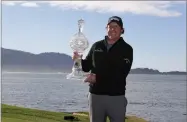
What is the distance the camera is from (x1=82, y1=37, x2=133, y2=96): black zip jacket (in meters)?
6.53

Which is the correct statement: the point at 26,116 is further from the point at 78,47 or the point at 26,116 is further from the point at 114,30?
the point at 114,30

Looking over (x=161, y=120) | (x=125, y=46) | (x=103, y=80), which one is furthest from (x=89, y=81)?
(x=161, y=120)

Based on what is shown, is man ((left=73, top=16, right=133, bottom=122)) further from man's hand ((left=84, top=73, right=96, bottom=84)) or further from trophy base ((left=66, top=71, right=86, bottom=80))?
trophy base ((left=66, top=71, right=86, bottom=80))

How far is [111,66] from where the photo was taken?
6.55m

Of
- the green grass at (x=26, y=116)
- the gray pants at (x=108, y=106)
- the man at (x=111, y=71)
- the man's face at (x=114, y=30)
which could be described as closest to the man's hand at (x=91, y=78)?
the man at (x=111, y=71)

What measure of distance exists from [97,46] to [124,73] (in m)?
0.56

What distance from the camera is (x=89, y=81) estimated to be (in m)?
6.59

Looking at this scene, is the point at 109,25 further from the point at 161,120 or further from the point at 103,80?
the point at 161,120

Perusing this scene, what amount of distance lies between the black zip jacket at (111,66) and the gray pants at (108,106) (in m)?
0.07

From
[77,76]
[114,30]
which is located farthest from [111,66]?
[77,76]

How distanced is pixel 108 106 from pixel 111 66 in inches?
23.4

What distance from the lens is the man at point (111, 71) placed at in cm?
654

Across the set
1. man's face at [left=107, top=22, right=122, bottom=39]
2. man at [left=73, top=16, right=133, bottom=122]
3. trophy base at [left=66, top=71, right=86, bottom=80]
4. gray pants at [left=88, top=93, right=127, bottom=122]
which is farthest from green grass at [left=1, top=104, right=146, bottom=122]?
man's face at [left=107, top=22, right=122, bottom=39]

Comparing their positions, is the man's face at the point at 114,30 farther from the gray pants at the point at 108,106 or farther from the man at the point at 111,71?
the gray pants at the point at 108,106
